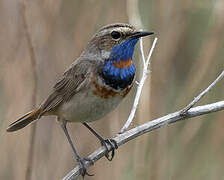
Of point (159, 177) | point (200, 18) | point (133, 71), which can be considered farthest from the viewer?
point (200, 18)

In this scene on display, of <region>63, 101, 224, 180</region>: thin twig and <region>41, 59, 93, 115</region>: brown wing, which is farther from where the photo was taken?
<region>41, 59, 93, 115</region>: brown wing

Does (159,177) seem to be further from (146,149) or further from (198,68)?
(198,68)

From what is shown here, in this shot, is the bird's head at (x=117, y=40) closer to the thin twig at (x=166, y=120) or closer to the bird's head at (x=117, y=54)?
the bird's head at (x=117, y=54)

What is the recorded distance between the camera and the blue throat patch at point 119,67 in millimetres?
4609

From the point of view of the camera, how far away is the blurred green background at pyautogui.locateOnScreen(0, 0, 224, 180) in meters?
5.42

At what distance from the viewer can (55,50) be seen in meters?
5.58

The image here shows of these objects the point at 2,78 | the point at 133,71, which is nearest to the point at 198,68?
the point at 133,71

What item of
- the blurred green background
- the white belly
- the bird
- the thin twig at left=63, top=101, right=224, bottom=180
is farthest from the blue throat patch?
the blurred green background

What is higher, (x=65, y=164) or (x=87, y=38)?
(x=87, y=38)

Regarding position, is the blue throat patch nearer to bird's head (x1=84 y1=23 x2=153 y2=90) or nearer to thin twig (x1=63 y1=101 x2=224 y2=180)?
bird's head (x1=84 y1=23 x2=153 y2=90)

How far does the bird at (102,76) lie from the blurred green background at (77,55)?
2.24 ft

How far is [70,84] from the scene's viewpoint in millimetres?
4816

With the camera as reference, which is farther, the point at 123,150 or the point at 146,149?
the point at 123,150

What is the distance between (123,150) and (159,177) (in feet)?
2.41
